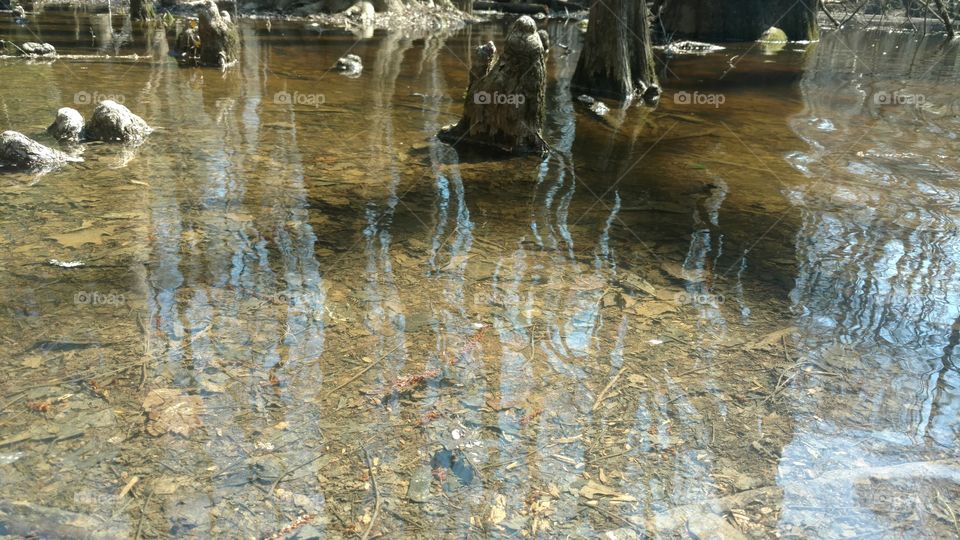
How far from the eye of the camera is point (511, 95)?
758 centimetres

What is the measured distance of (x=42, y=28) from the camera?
52.3ft

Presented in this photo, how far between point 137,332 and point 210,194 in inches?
93.0

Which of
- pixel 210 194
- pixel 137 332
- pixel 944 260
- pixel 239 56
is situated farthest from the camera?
pixel 239 56

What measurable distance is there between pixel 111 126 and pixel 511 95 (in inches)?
158

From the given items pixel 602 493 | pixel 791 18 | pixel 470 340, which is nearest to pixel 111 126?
pixel 470 340

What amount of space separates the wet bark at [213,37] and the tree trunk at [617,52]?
5956 millimetres

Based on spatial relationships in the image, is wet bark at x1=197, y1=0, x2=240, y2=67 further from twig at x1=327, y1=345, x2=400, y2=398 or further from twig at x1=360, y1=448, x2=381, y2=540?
twig at x1=360, y1=448, x2=381, y2=540

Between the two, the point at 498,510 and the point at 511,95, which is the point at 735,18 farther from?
the point at 498,510

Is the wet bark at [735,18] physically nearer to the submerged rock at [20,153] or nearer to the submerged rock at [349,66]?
the submerged rock at [349,66]

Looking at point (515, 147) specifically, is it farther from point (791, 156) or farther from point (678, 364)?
point (678, 364)

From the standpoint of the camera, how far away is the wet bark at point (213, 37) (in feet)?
39.4

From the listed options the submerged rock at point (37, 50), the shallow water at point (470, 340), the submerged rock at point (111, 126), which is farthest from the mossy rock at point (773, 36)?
the submerged rock at point (111, 126)

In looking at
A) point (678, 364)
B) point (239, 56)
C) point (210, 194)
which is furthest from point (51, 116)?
point (678, 364)

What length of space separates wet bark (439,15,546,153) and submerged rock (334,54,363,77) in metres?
5.09
